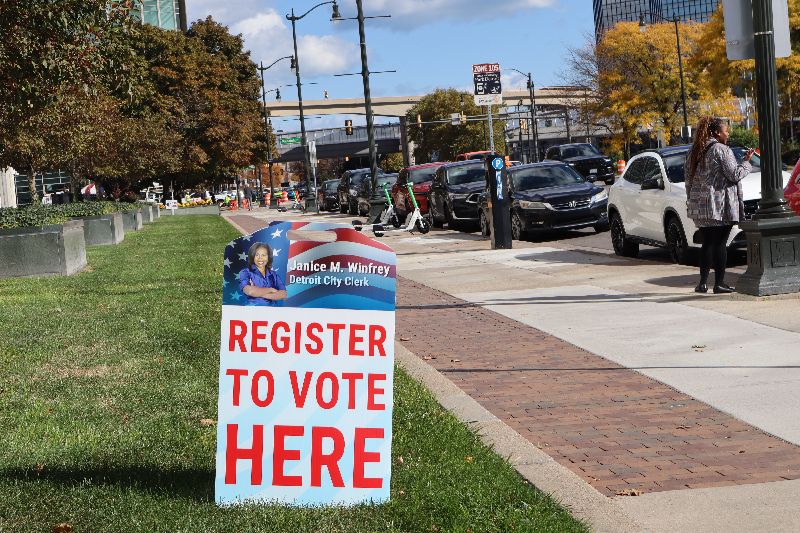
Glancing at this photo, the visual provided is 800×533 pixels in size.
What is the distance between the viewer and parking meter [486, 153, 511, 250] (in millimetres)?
21391

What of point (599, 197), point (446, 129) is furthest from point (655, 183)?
point (446, 129)

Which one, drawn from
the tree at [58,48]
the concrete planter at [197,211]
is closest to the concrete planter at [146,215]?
the concrete planter at [197,211]

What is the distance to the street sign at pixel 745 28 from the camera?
12.2 m

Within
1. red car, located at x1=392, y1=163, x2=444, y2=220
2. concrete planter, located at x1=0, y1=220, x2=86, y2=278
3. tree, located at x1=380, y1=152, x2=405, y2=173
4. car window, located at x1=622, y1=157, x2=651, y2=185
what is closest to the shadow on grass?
car window, located at x1=622, y1=157, x2=651, y2=185

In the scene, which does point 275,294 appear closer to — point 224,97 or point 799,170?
point 799,170

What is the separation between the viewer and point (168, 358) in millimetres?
9484

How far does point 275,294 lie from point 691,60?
6339 cm

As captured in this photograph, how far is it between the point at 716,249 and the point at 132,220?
3039cm

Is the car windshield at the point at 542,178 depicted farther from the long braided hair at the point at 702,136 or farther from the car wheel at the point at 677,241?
the long braided hair at the point at 702,136

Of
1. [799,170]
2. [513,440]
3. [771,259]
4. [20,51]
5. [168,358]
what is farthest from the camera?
[799,170]

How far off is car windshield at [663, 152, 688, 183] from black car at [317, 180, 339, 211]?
126 feet

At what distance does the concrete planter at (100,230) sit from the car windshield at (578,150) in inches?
1099

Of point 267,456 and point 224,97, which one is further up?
point 224,97

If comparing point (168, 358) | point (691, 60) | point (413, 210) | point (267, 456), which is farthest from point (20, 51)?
point (691, 60)
